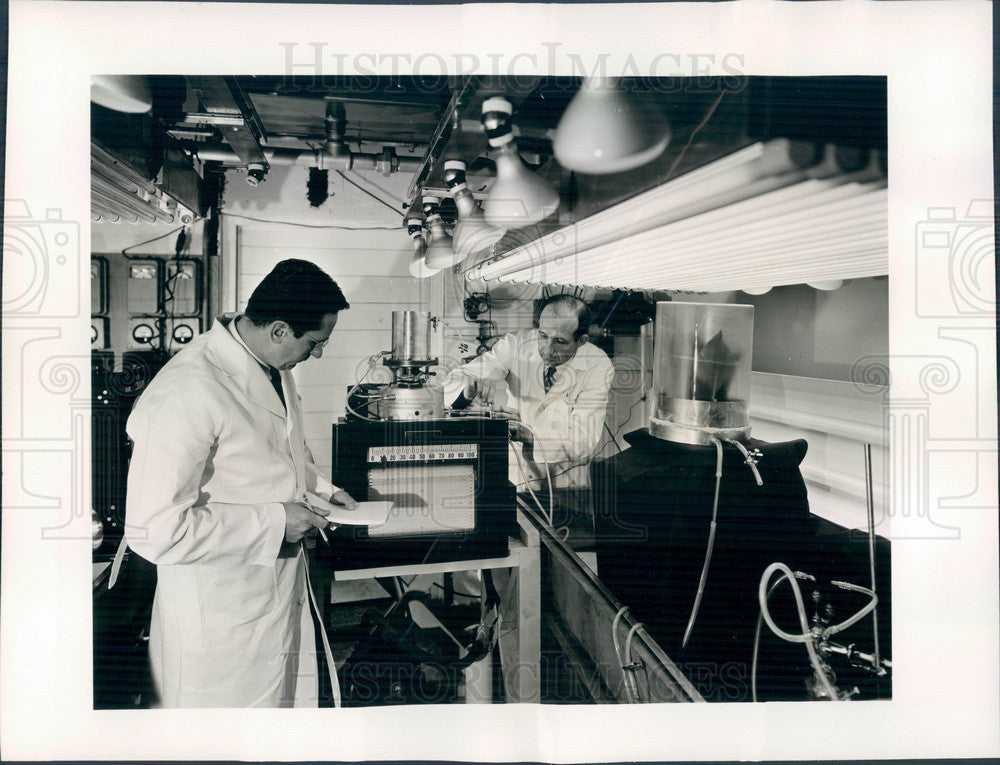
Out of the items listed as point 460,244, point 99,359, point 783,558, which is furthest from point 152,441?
point 783,558

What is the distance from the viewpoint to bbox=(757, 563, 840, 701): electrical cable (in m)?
1.57

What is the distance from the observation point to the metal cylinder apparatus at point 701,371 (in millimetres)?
1597

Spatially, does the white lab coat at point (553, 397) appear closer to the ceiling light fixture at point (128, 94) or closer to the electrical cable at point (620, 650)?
the electrical cable at point (620, 650)

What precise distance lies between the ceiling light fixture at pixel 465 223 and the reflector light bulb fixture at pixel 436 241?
0.01m

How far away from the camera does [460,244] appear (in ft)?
5.37

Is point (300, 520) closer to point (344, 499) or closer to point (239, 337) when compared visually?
point (344, 499)

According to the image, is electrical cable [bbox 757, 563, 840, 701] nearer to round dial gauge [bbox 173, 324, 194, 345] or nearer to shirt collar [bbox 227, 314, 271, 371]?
shirt collar [bbox 227, 314, 271, 371]

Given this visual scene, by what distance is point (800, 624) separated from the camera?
158cm

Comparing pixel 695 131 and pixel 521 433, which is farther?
pixel 521 433

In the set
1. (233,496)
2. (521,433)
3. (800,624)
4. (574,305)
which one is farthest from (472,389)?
(800,624)

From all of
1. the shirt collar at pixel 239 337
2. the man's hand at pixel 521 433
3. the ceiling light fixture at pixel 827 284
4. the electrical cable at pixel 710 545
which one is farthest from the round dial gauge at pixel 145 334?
the ceiling light fixture at pixel 827 284

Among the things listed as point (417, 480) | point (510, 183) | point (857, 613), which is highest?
point (510, 183)

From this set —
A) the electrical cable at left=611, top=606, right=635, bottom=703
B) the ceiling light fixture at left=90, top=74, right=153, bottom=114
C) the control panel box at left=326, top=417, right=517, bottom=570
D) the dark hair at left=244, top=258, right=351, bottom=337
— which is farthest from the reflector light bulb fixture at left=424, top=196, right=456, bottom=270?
the electrical cable at left=611, top=606, right=635, bottom=703

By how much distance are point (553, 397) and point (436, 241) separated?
1.09 feet
